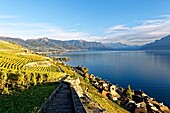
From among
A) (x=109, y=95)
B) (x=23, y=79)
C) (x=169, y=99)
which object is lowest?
(x=169, y=99)

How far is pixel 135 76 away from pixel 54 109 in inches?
5370

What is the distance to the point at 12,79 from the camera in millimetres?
44469

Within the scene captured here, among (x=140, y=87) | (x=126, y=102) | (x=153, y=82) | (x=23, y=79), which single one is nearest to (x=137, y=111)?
(x=126, y=102)

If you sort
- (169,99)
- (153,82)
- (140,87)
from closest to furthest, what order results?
(169,99)
(140,87)
(153,82)

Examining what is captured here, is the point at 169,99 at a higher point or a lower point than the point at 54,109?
lower

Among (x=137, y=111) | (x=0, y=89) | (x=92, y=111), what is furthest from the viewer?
(x=137, y=111)

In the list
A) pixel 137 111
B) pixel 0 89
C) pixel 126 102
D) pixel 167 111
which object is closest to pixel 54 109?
pixel 0 89

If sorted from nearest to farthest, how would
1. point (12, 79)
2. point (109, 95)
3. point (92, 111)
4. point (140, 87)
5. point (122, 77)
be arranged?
1. point (92, 111)
2. point (12, 79)
3. point (109, 95)
4. point (140, 87)
5. point (122, 77)

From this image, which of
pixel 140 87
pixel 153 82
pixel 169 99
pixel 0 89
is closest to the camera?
pixel 0 89

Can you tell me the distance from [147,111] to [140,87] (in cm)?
5796

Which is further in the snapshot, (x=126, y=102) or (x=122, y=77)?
(x=122, y=77)

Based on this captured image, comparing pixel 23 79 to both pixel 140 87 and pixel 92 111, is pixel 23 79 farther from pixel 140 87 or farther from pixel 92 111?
pixel 140 87

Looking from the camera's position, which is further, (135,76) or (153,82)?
(135,76)

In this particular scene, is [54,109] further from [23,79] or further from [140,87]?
[140,87]
